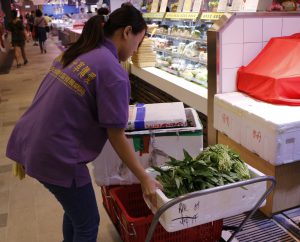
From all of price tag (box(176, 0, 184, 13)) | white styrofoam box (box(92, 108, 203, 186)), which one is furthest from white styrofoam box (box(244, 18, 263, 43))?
price tag (box(176, 0, 184, 13))

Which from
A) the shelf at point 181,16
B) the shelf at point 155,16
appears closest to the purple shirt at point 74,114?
the shelf at point 181,16

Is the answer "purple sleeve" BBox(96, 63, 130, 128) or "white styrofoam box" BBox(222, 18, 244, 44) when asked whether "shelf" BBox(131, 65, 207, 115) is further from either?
"purple sleeve" BBox(96, 63, 130, 128)

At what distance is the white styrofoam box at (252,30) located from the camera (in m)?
3.18

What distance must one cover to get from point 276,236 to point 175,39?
10.7 ft

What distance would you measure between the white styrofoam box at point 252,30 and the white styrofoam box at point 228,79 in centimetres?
31

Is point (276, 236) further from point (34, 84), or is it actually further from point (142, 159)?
point (34, 84)

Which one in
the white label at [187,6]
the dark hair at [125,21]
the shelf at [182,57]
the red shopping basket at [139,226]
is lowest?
the red shopping basket at [139,226]

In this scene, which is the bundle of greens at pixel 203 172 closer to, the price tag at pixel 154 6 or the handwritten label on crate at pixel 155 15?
the handwritten label on crate at pixel 155 15

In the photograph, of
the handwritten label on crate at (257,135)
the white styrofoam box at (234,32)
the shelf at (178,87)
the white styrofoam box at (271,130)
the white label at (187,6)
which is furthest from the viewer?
the white label at (187,6)

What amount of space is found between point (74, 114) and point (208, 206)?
82 centimetres

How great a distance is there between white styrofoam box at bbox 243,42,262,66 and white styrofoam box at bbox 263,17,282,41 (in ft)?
0.35

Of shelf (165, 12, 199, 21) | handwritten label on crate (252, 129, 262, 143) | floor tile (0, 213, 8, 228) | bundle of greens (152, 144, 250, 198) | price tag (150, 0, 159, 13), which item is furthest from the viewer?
price tag (150, 0, 159, 13)

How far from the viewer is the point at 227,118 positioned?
303 centimetres

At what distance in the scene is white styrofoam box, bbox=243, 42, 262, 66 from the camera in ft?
10.7
